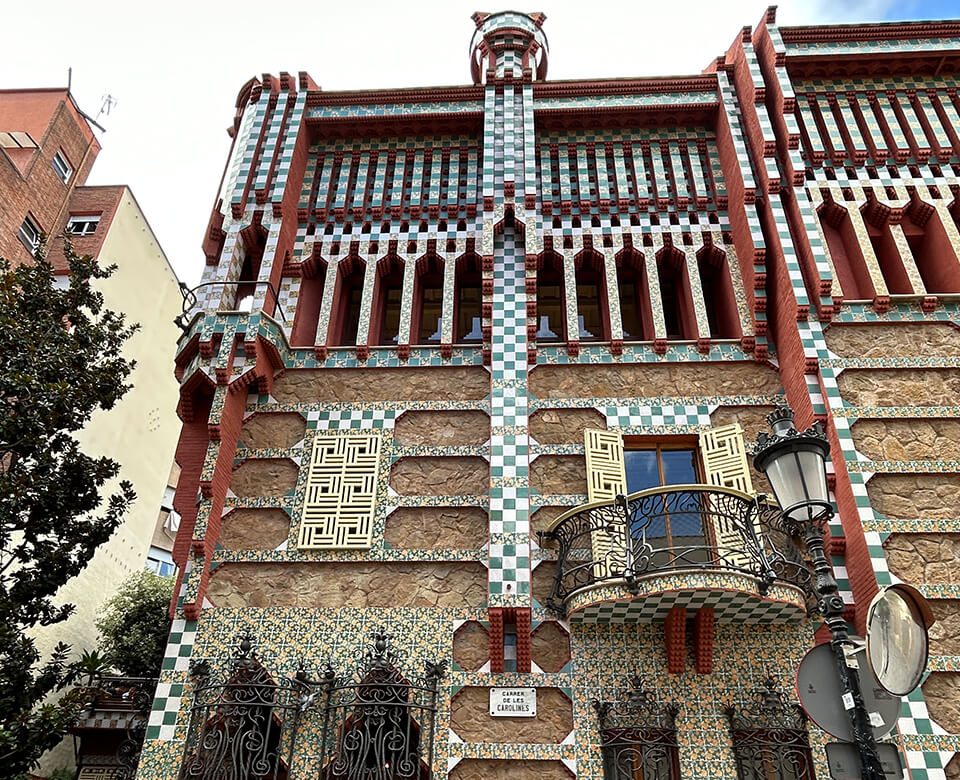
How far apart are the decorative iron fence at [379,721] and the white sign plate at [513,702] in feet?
2.18

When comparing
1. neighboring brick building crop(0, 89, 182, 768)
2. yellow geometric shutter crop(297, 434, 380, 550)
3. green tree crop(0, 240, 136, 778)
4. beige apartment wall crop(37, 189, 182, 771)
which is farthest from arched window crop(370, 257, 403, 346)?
neighboring brick building crop(0, 89, 182, 768)

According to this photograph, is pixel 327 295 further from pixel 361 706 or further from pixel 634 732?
pixel 634 732

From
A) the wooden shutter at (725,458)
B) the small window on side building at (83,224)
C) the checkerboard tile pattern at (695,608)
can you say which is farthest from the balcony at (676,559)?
the small window on side building at (83,224)

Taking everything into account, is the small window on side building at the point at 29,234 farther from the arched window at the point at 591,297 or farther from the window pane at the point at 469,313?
the arched window at the point at 591,297

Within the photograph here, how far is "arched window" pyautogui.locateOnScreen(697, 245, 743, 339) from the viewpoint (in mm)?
11867

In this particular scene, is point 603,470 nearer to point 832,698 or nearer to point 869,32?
point 832,698

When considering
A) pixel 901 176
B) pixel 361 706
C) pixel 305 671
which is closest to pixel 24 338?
pixel 305 671

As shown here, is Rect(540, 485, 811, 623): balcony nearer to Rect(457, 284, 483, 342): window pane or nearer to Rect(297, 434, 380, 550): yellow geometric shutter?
Rect(297, 434, 380, 550): yellow geometric shutter

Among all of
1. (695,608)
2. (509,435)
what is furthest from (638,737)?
(509,435)

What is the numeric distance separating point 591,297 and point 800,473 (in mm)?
7322

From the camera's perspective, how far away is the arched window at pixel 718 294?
11867 millimetres

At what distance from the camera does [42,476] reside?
9062mm

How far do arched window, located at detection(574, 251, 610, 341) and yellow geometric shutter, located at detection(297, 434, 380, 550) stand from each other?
3.70 meters

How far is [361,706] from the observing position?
8805mm
